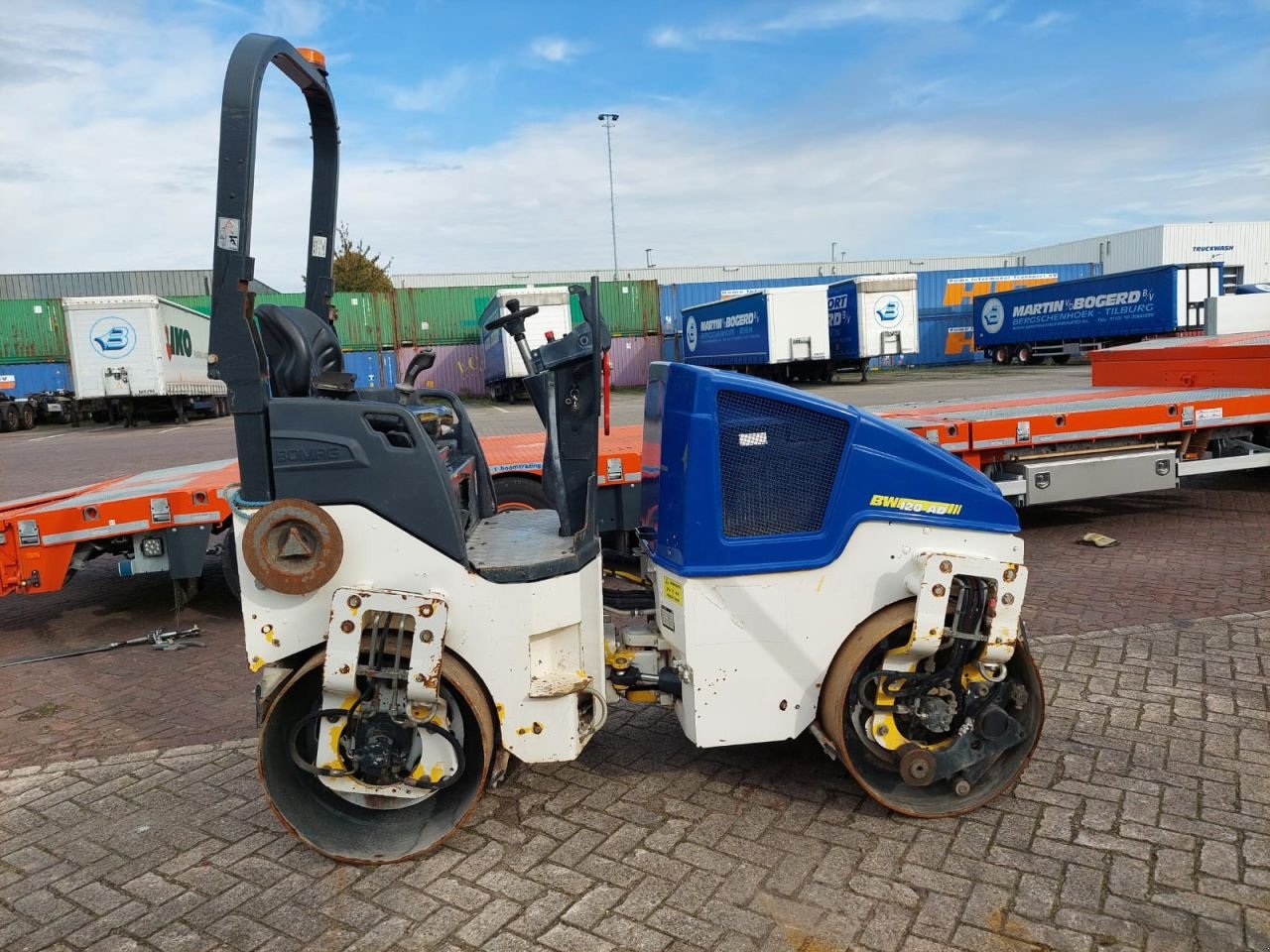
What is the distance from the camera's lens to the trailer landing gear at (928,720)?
11.2 ft

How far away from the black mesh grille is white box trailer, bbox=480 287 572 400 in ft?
72.3

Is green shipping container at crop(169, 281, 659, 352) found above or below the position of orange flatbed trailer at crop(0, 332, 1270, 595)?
above

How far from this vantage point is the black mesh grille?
11.0 feet

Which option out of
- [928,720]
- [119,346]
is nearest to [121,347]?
[119,346]

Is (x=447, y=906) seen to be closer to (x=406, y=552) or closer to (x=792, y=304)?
(x=406, y=552)

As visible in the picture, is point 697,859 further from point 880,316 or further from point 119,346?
point 880,316

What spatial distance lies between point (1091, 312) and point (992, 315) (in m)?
5.19

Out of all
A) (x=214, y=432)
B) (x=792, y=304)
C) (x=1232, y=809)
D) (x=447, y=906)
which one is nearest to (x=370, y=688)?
(x=447, y=906)

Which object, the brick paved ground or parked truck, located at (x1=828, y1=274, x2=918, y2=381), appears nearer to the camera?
the brick paved ground

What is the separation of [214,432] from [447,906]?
72.6 ft

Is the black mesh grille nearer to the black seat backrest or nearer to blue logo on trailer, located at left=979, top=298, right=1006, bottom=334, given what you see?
the black seat backrest

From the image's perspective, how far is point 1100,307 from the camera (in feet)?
106

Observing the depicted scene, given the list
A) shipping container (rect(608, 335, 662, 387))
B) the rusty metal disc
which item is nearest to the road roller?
the rusty metal disc

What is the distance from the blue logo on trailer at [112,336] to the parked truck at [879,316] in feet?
68.0
